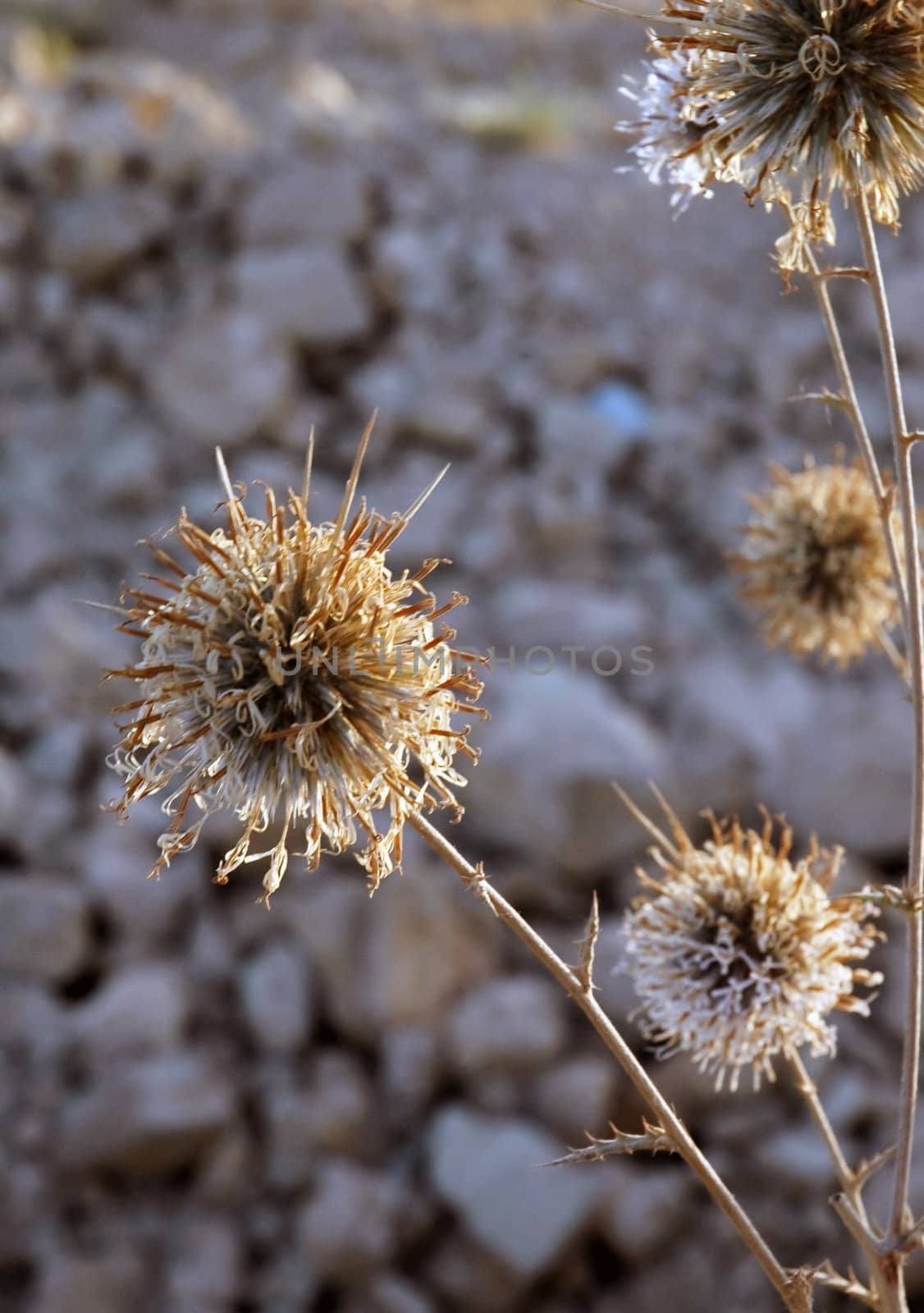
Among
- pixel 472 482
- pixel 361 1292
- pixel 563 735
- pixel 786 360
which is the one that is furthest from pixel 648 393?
pixel 361 1292

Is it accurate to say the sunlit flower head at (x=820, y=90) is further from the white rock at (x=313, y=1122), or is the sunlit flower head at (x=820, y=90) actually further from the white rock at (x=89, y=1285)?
the white rock at (x=89, y=1285)

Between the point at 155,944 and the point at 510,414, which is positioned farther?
the point at 510,414

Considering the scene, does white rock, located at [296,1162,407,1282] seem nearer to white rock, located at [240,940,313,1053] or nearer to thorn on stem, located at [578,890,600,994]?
white rock, located at [240,940,313,1053]

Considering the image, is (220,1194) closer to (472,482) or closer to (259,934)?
(259,934)

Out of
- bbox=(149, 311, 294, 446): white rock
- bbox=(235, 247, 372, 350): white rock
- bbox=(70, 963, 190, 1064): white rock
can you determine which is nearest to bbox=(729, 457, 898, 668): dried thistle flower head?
bbox=(70, 963, 190, 1064): white rock

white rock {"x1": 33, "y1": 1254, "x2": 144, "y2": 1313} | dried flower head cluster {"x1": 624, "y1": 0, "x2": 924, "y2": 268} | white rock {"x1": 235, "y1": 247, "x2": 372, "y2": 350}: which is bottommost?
white rock {"x1": 33, "y1": 1254, "x2": 144, "y2": 1313}

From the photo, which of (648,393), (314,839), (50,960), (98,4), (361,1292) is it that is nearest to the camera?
(314,839)
